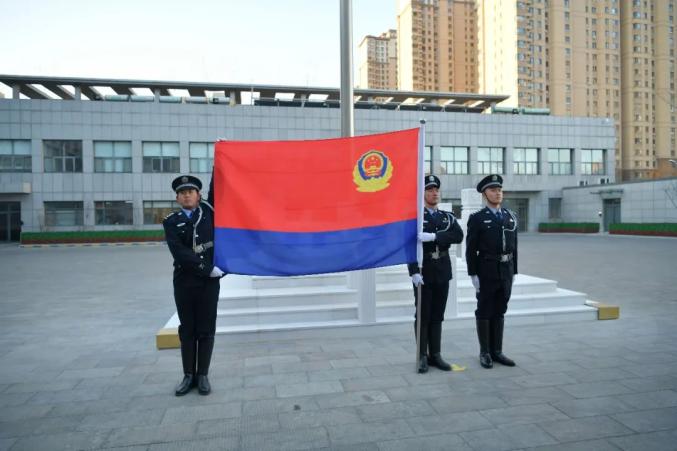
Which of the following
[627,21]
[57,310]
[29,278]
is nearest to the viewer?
[57,310]

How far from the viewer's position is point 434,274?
5.42 meters

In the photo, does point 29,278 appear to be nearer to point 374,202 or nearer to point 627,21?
point 374,202

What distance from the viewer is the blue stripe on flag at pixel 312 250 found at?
491 centimetres

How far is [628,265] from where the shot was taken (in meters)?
15.4

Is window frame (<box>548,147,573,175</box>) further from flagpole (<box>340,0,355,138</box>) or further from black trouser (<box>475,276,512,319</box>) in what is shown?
black trouser (<box>475,276,512,319</box>)

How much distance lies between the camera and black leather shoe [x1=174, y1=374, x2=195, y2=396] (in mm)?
4648

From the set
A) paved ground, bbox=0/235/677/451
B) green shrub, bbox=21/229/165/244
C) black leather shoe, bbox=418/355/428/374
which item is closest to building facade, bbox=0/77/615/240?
green shrub, bbox=21/229/165/244

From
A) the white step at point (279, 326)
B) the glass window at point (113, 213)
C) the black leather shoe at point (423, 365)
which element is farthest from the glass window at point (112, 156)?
the black leather shoe at point (423, 365)

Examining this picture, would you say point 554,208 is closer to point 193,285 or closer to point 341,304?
point 341,304

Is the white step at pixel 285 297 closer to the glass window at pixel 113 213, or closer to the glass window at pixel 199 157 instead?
the glass window at pixel 199 157

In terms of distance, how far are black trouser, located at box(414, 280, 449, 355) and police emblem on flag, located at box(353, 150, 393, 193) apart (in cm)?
132

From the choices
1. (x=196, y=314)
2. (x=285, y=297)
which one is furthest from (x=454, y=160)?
(x=196, y=314)

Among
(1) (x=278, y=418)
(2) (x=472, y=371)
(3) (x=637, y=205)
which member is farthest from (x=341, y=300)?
(3) (x=637, y=205)

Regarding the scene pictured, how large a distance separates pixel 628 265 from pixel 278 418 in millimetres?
15353
